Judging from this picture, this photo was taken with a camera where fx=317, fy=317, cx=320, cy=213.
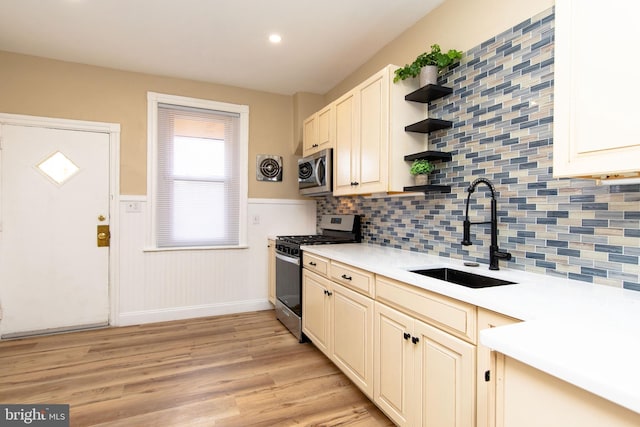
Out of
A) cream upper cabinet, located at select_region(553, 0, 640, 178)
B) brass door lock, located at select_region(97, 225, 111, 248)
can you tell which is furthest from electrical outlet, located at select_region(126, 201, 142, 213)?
cream upper cabinet, located at select_region(553, 0, 640, 178)

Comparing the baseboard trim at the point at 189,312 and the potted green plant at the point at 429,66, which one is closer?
the potted green plant at the point at 429,66

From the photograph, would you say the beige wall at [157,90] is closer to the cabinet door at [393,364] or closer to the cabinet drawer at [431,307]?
the cabinet drawer at [431,307]

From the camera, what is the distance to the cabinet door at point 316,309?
7.88 ft

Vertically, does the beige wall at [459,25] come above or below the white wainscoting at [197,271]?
above

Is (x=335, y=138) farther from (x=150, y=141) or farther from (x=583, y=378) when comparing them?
(x=583, y=378)

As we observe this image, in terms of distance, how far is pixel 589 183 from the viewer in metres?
1.42

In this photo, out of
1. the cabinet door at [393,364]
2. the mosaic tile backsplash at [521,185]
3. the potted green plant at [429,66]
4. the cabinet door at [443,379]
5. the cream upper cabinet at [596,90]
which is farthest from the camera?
the potted green plant at [429,66]

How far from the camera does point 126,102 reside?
130 inches

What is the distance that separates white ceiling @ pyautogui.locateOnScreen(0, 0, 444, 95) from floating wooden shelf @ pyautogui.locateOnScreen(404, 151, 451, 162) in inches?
43.0

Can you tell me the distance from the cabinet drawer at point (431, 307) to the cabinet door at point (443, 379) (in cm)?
4

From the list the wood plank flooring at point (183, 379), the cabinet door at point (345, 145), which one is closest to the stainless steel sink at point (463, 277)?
the wood plank flooring at point (183, 379)

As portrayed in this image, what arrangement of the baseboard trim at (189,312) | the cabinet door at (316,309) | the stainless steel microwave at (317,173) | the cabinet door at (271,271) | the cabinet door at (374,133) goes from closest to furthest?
1. the cabinet door at (374,133)
2. the cabinet door at (316,309)
3. the stainless steel microwave at (317,173)
4. the baseboard trim at (189,312)
5. the cabinet door at (271,271)

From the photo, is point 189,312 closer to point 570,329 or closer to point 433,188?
point 433,188

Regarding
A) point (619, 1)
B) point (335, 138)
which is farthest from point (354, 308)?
point (619, 1)
